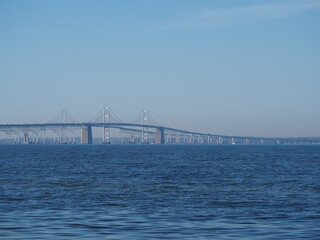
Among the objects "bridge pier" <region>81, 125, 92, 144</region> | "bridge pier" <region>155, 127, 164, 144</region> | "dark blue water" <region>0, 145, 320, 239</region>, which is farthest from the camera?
"bridge pier" <region>155, 127, 164, 144</region>

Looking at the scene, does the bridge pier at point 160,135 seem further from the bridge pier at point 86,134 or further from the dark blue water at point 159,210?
the dark blue water at point 159,210

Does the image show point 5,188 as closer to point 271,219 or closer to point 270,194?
point 270,194

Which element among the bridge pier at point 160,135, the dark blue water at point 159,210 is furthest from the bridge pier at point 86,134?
the dark blue water at point 159,210

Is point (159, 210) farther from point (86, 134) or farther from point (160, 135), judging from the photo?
point (160, 135)

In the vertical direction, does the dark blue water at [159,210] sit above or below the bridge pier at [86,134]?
below

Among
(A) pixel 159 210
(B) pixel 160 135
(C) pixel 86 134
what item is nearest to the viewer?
(A) pixel 159 210

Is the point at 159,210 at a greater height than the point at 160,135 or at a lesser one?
lesser

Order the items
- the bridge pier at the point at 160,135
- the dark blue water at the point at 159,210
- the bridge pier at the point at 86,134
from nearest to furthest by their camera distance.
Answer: the dark blue water at the point at 159,210
the bridge pier at the point at 86,134
the bridge pier at the point at 160,135

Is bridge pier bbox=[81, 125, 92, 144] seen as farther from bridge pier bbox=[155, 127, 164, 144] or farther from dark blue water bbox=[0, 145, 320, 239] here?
dark blue water bbox=[0, 145, 320, 239]

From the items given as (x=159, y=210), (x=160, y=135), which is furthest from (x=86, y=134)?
(x=159, y=210)

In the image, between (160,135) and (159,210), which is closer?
(159,210)

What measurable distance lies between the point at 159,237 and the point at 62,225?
2.41 m

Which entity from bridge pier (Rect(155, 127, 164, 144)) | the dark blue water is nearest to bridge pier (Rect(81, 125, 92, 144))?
bridge pier (Rect(155, 127, 164, 144))

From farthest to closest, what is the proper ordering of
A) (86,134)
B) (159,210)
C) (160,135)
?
(160,135)
(86,134)
(159,210)
